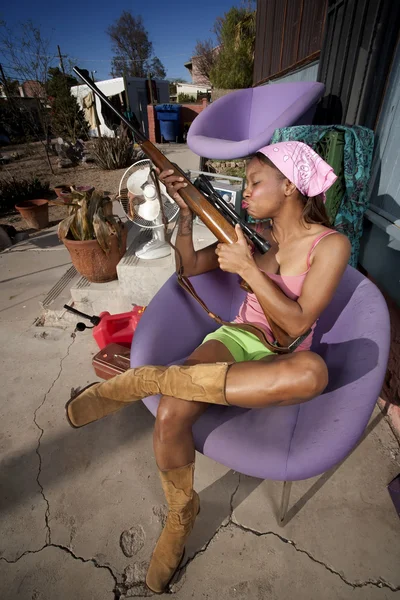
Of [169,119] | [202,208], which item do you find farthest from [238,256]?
[169,119]

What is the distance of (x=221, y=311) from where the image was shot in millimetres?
1947

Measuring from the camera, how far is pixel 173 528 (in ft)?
4.21

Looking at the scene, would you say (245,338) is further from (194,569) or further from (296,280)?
(194,569)

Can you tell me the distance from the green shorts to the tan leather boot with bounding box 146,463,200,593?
0.52 m

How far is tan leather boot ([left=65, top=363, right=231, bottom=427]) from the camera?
3.76ft

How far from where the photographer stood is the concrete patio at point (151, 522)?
127cm

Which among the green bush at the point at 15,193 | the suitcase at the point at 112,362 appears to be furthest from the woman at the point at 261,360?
the green bush at the point at 15,193

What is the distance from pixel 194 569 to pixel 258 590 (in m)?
0.27

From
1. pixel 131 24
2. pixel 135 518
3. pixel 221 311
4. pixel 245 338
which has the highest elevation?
pixel 131 24

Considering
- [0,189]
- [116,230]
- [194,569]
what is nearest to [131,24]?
[0,189]

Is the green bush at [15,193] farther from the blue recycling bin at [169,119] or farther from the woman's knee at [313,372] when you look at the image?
the blue recycling bin at [169,119]

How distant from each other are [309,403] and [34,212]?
5660 millimetres

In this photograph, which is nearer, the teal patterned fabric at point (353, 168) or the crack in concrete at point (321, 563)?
the crack in concrete at point (321, 563)

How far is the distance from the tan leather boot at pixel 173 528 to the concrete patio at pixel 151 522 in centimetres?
8
